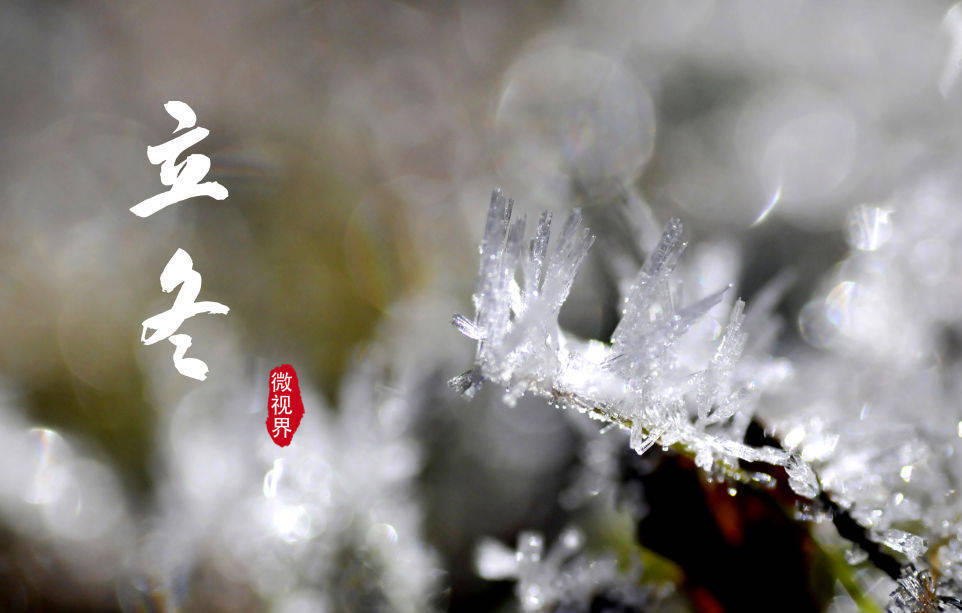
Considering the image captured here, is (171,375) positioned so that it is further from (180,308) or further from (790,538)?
(790,538)

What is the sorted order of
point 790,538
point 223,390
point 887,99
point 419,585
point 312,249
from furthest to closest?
point 312,249 → point 887,99 → point 223,390 → point 419,585 → point 790,538

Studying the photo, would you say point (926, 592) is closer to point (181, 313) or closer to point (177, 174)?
point (181, 313)

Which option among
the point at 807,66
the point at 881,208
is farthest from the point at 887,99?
the point at 881,208

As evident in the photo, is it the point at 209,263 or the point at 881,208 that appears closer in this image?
the point at 881,208

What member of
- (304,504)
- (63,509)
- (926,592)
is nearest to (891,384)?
(926,592)

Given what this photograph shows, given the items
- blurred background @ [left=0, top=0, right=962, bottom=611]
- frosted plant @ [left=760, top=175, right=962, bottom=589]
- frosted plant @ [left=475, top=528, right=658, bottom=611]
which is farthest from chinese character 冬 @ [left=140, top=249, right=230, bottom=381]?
frosted plant @ [left=760, top=175, right=962, bottom=589]

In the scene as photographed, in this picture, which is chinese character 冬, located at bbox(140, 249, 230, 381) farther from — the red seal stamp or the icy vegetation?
the icy vegetation

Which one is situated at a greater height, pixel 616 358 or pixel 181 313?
pixel 181 313
